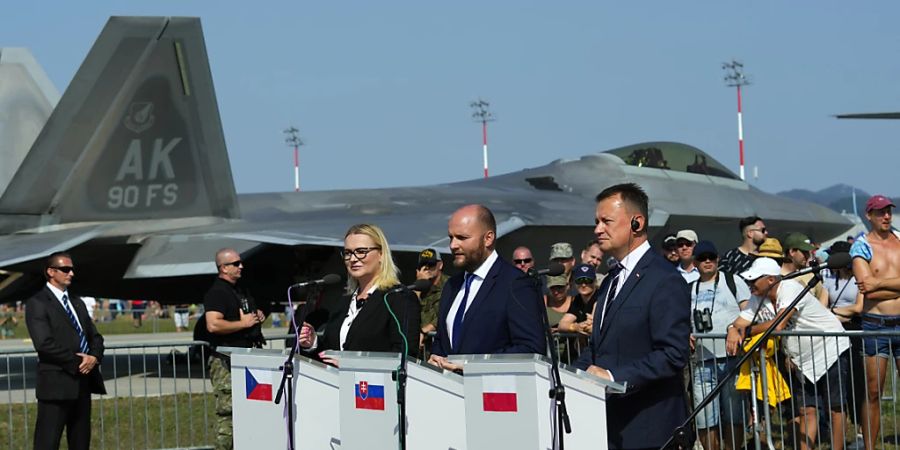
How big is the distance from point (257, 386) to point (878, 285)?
441 centimetres

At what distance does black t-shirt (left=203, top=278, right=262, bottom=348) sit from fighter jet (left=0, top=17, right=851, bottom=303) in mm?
5311

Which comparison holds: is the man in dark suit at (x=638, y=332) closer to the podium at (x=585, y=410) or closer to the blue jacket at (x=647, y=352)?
the blue jacket at (x=647, y=352)

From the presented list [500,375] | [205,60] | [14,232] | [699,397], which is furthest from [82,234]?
[500,375]

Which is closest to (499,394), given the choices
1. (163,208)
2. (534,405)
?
(534,405)

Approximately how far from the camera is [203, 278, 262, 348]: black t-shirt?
7.86 m

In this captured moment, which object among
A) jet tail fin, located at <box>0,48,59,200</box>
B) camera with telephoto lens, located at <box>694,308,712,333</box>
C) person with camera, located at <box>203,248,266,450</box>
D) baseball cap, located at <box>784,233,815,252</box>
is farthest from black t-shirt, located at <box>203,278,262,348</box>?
jet tail fin, located at <box>0,48,59,200</box>

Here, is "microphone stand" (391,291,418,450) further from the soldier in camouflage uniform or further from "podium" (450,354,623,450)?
the soldier in camouflage uniform

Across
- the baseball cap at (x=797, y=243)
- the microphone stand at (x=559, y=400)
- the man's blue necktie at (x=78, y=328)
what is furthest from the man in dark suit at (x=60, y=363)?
the baseball cap at (x=797, y=243)

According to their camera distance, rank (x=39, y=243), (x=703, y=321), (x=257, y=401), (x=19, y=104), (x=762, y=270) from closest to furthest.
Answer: (x=257, y=401) → (x=762, y=270) → (x=703, y=321) → (x=39, y=243) → (x=19, y=104)

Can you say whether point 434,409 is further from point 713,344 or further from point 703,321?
point 703,321

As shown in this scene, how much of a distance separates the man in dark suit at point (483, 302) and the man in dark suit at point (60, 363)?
3.60 metres

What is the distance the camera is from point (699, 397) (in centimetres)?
729

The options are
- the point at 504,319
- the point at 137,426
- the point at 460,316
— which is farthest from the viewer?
the point at 137,426

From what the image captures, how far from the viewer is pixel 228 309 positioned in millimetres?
7863
